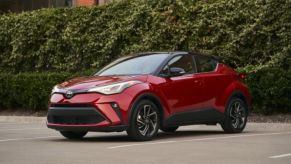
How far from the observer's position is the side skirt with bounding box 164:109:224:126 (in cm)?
1265

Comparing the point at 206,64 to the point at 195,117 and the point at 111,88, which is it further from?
the point at 111,88

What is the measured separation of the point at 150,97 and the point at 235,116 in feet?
8.49

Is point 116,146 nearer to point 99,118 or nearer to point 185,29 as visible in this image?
point 99,118

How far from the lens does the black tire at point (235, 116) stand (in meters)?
13.9

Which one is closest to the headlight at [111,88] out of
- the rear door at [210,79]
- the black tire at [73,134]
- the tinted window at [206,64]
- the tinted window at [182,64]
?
the tinted window at [182,64]

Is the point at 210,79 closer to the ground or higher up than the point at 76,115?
higher up

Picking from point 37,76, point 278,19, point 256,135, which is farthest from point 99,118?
point 37,76

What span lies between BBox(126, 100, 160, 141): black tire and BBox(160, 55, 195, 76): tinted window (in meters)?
0.84

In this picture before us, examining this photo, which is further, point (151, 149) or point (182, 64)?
point (182, 64)

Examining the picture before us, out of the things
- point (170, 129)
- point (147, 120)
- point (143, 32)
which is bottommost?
point (170, 129)

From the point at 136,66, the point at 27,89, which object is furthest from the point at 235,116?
the point at 27,89

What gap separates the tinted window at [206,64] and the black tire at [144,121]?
177 centimetres

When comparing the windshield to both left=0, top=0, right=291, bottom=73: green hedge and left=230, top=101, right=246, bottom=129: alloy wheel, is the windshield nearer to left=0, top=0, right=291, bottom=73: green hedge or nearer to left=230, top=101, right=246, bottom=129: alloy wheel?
left=230, top=101, right=246, bottom=129: alloy wheel

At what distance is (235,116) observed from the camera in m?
14.1
